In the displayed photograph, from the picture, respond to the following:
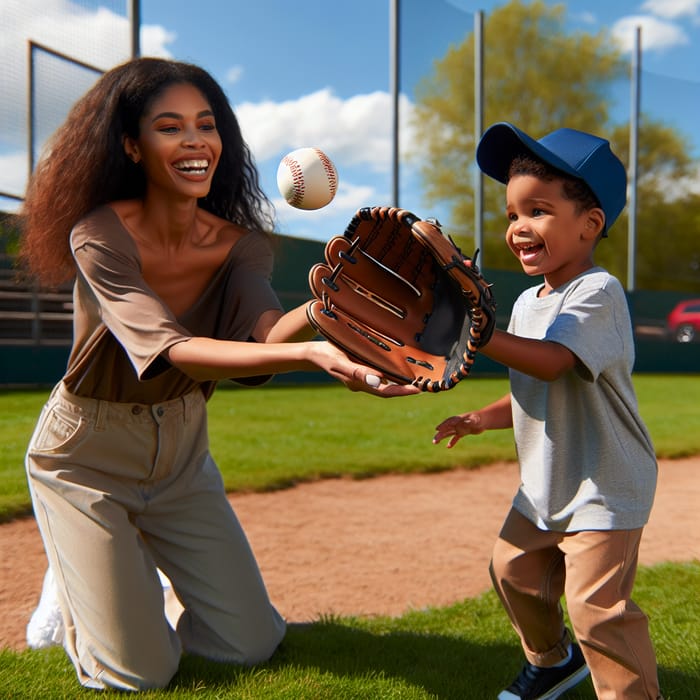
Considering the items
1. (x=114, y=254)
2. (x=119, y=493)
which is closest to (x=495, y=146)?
(x=114, y=254)

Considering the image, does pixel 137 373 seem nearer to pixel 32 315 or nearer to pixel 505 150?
pixel 505 150

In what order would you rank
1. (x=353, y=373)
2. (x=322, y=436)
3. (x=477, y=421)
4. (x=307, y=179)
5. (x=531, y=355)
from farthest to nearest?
1. (x=322, y=436)
2. (x=307, y=179)
3. (x=477, y=421)
4. (x=531, y=355)
5. (x=353, y=373)

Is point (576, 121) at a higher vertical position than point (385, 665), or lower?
higher

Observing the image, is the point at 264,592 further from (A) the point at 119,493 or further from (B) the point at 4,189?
(B) the point at 4,189

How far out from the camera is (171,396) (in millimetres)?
2590

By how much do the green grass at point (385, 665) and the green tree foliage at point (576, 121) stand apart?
19.7m

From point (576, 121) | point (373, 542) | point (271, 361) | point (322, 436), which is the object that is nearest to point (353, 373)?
point (271, 361)

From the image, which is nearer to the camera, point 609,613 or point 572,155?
point 609,613

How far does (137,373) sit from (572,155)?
129cm

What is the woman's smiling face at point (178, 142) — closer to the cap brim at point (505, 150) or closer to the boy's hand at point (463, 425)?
the cap brim at point (505, 150)

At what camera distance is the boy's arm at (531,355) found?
5.93 feet

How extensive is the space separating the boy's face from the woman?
0.63 m

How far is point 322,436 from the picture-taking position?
716cm

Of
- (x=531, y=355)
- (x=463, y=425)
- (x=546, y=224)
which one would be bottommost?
(x=463, y=425)
